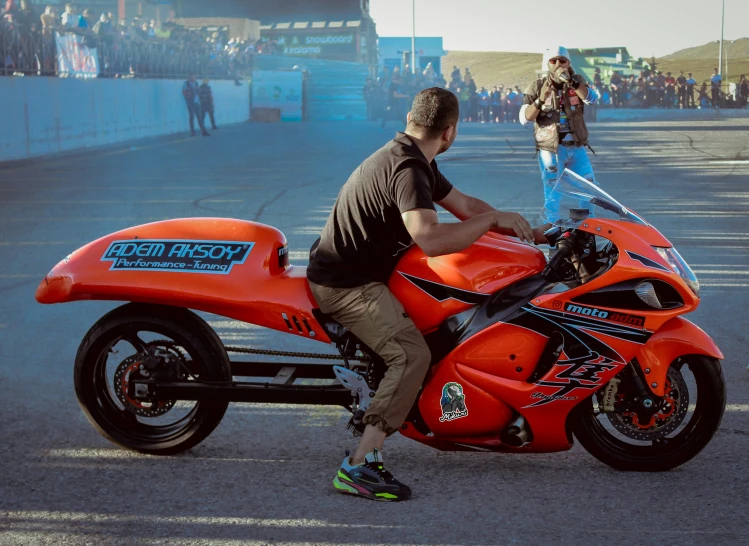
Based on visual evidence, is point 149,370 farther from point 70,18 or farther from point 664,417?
point 70,18

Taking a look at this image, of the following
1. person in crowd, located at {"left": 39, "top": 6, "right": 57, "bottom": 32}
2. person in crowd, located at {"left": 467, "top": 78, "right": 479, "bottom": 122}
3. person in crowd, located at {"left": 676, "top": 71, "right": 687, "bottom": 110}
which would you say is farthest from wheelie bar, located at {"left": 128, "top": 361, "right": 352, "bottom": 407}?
person in crowd, located at {"left": 676, "top": 71, "right": 687, "bottom": 110}

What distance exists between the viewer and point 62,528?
3.90m

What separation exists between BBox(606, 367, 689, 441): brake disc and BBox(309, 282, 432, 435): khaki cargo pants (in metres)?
0.87

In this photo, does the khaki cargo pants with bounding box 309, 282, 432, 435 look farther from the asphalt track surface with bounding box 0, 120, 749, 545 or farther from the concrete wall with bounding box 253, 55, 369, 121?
the concrete wall with bounding box 253, 55, 369, 121

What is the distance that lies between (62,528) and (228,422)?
1357 mm

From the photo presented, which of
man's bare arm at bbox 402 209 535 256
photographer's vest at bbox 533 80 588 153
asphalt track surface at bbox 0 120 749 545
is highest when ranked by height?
photographer's vest at bbox 533 80 588 153

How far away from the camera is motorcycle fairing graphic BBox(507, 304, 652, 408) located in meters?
4.24

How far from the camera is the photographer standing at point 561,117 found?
32.2 ft

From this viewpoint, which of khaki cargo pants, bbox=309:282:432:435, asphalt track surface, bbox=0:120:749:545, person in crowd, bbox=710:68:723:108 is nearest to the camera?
asphalt track surface, bbox=0:120:749:545

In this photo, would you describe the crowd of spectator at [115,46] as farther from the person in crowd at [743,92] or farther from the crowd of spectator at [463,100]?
the person in crowd at [743,92]

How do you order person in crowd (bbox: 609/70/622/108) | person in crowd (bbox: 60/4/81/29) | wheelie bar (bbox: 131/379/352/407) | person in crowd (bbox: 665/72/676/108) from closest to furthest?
wheelie bar (bbox: 131/379/352/407), person in crowd (bbox: 60/4/81/29), person in crowd (bbox: 665/72/676/108), person in crowd (bbox: 609/70/622/108)

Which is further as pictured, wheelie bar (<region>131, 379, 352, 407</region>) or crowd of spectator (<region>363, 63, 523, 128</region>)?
crowd of spectator (<region>363, 63, 523, 128</region>)

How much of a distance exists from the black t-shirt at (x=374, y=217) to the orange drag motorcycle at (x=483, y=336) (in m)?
0.11

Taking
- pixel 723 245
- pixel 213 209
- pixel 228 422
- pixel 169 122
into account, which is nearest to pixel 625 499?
pixel 228 422
